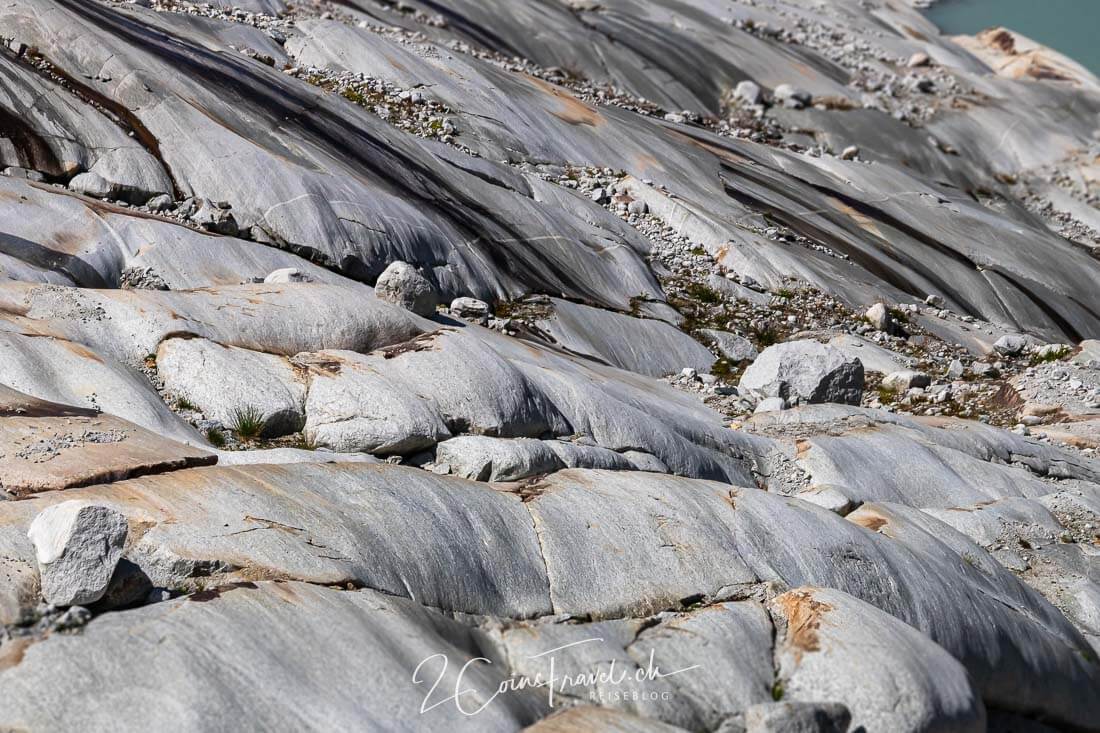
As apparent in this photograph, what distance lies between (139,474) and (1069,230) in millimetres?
49357

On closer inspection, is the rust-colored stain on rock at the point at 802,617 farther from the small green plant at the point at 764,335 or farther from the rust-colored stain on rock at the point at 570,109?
the rust-colored stain on rock at the point at 570,109

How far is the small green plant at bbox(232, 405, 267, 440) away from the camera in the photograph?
44.3ft

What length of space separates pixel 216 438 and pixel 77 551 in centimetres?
497

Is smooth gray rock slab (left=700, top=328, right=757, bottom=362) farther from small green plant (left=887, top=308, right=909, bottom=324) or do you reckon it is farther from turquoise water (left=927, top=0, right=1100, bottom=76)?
turquoise water (left=927, top=0, right=1100, bottom=76)

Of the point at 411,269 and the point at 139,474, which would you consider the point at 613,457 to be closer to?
the point at 411,269

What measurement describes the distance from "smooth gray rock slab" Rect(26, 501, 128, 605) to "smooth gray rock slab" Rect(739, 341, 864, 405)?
53.0 ft

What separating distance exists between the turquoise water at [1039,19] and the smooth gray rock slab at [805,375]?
65.4 metres

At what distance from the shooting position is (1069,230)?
48.2 metres

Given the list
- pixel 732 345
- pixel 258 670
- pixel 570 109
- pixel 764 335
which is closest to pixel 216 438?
pixel 258 670

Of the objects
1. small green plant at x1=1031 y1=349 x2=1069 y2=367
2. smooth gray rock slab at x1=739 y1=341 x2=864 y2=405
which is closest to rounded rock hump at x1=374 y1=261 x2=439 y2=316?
smooth gray rock slab at x1=739 y1=341 x2=864 y2=405

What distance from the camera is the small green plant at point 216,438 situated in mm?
13109

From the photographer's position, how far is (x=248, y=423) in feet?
44.4

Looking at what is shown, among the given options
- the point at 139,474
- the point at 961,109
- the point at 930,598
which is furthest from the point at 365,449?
the point at 961,109

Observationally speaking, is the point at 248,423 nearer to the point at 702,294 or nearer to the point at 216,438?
the point at 216,438
